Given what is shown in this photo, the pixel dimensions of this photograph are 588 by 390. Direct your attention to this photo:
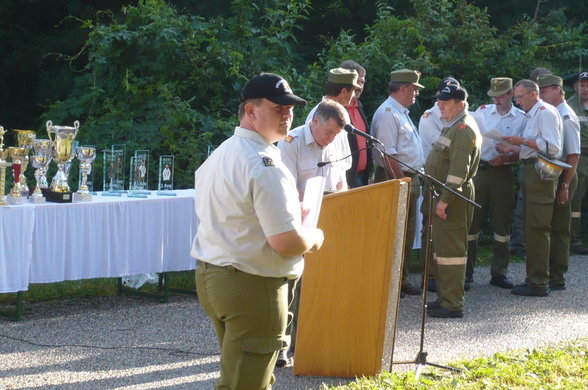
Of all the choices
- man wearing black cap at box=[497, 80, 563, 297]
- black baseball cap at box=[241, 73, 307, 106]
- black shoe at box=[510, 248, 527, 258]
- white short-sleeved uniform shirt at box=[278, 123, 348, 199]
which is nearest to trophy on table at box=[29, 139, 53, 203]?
white short-sleeved uniform shirt at box=[278, 123, 348, 199]

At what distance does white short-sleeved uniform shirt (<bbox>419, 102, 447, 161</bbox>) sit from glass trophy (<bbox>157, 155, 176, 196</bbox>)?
257 centimetres

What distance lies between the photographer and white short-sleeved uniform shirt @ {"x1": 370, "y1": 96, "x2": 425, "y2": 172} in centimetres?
854

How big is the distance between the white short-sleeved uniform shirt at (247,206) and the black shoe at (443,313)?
3924mm

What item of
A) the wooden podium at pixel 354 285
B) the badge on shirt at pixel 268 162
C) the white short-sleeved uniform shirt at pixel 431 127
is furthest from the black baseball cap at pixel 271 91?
the white short-sleeved uniform shirt at pixel 431 127

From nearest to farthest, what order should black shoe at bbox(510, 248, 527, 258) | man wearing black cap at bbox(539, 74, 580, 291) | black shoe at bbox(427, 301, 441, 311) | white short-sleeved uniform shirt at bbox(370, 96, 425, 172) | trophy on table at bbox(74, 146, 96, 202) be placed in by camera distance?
1. trophy on table at bbox(74, 146, 96, 202)
2. black shoe at bbox(427, 301, 441, 311)
3. white short-sleeved uniform shirt at bbox(370, 96, 425, 172)
4. man wearing black cap at bbox(539, 74, 580, 291)
5. black shoe at bbox(510, 248, 527, 258)

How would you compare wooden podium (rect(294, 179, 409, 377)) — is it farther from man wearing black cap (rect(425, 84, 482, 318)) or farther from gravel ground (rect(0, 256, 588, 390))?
man wearing black cap (rect(425, 84, 482, 318))

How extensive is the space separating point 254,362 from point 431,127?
5583 millimetres

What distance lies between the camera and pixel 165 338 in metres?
7.02

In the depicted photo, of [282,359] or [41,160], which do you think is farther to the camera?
[41,160]

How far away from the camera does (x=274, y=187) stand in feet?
13.1

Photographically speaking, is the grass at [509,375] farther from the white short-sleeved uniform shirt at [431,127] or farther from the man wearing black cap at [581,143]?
the man wearing black cap at [581,143]

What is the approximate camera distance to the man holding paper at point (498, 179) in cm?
938

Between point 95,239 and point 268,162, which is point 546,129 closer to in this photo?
point 95,239

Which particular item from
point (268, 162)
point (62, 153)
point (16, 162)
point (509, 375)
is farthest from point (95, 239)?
point (268, 162)
